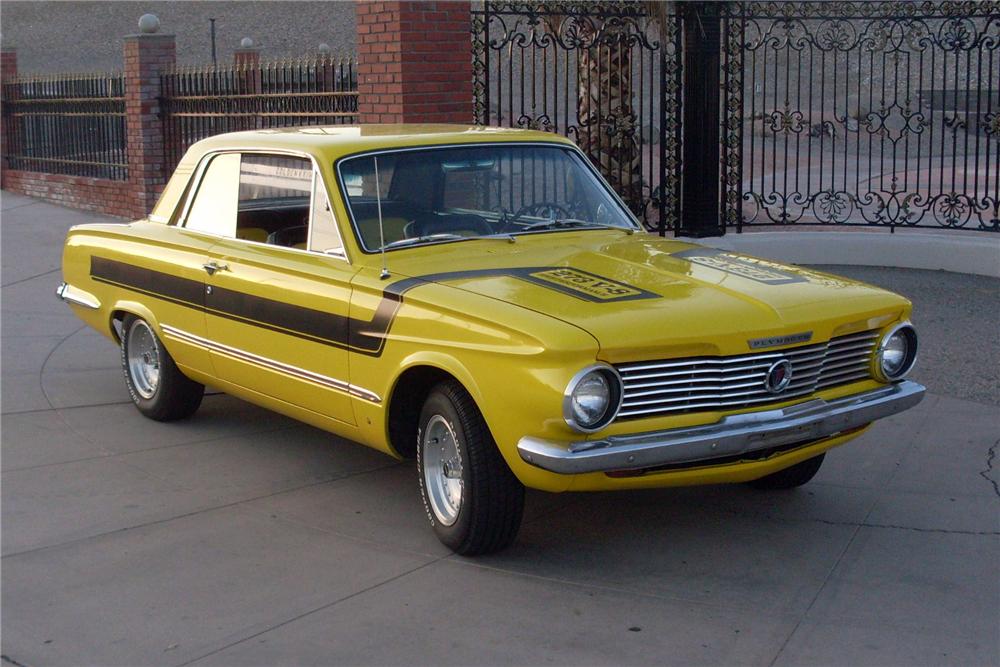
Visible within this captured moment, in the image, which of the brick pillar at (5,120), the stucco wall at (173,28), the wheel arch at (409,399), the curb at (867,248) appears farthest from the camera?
the stucco wall at (173,28)

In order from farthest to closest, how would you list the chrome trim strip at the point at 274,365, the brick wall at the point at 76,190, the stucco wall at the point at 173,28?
the stucco wall at the point at 173,28 < the brick wall at the point at 76,190 < the chrome trim strip at the point at 274,365

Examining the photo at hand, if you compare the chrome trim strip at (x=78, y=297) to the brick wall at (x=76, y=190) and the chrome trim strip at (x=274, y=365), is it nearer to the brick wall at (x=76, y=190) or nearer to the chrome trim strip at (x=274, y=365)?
the chrome trim strip at (x=274, y=365)

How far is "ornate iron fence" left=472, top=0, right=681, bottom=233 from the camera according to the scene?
440 inches

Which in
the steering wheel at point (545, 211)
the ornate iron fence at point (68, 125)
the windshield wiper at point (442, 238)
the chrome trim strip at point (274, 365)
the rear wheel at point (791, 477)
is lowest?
the rear wheel at point (791, 477)

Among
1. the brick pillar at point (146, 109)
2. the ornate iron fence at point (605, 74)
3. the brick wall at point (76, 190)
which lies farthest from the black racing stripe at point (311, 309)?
the brick wall at point (76, 190)

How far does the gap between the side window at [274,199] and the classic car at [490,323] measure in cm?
2

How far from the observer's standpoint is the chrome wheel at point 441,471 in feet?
16.6

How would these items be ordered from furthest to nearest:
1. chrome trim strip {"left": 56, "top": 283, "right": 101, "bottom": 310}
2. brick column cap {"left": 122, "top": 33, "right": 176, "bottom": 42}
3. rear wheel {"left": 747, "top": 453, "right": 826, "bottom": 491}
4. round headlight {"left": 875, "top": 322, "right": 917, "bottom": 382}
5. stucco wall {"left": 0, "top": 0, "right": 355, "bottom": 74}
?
stucco wall {"left": 0, "top": 0, "right": 355, "bottom": 74} < brick column cap {"left": 122, "top": 33, "right": 176, "bottom": 42} < chrome trim strip {"left": 56, "top": 283, "right": 101, "bottom": 310} < rear wheel {"left": 747, "top": 453, "right": 826, "bottom": 491} < round headlight {"left": 875, "top": 322, "right": 917, "bottom": 382}

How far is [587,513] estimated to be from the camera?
563cm

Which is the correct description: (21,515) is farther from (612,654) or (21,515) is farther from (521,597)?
(612,654)

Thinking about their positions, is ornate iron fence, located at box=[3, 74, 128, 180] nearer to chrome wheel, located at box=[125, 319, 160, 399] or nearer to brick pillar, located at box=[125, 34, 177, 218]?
brick pillar, located at box=[125, 34, 177, 218]

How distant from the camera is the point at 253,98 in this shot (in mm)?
12750

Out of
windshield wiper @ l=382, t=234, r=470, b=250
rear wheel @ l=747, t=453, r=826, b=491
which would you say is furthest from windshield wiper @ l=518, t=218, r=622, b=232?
rear wheel @ l=747, t=453, r=826, b=491

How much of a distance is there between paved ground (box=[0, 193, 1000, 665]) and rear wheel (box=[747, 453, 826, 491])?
64mm
